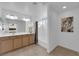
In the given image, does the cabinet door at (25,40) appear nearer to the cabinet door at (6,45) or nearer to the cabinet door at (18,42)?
the cabinet door at (18,42)

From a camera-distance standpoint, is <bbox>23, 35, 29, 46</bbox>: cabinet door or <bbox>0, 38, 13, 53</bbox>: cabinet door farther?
<bbox>23, 35, 29, 46</bbox>: cabinet door

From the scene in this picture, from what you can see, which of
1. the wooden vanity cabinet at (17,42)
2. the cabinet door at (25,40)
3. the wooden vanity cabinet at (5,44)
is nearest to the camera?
the wooden vanity cabinet at (5,44)

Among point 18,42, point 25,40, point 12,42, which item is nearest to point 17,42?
point 18,42

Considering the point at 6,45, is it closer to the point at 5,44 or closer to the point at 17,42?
the point at 5,44

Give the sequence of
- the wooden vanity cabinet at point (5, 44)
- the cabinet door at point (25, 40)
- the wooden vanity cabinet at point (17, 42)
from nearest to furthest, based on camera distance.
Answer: the wooden vanity cabinet at point (5, 44) < the wooden vanity cabinet at point (17, 42) < the cabinet door at point (25, 40)

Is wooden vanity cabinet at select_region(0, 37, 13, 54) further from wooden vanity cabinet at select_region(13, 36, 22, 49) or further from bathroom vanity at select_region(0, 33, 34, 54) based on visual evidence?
wooden vanity cabinet at select_region(13, 36, 22, 49)

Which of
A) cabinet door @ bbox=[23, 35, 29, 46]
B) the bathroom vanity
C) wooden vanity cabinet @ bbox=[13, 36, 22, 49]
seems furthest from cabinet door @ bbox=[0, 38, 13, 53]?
cabinet door @ bbox=[23, 35, 29, 46]

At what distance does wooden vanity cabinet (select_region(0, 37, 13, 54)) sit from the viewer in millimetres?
2996

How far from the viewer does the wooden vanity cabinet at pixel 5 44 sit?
300 cm

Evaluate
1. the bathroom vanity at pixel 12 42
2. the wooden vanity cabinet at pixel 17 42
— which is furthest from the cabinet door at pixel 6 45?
the wooden vanity cabinet at pixel 17 42

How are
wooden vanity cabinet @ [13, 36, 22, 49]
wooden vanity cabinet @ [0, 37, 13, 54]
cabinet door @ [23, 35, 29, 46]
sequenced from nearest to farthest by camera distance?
wooden vanity cabinet @ [0, 37, 13, 54] < wooden vanity cabinet @ [13, 36, 22, 49] < cabinet door @ [23, 35, 29, 46]

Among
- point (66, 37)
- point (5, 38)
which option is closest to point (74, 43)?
point (66, 37)

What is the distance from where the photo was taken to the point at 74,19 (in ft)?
10.7

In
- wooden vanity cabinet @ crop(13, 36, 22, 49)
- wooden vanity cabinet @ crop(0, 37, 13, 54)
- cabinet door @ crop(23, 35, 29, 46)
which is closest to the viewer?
A: wooden vanity cabinet @ crop(0, 37, 13, 54)
